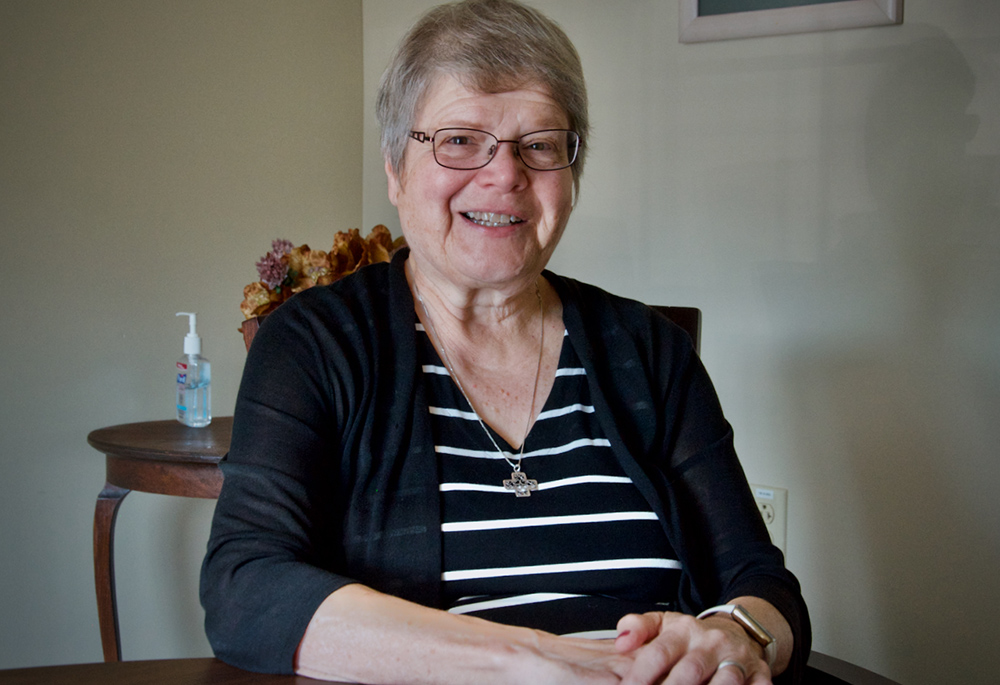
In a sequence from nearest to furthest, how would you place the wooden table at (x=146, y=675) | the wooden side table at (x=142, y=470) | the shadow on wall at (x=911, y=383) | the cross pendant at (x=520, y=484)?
the wooden table at (x=146, y=675) < the cross pendant at (x=520, y=484) < the wooden side table at (x=142, y=470) < the shadow on wall at (x=911, y=383)

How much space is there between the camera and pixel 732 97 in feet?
6.49

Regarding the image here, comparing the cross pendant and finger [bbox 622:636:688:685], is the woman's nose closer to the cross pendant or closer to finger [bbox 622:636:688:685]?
the cross pendant

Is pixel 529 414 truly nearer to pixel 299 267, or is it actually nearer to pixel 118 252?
pixel 299 267

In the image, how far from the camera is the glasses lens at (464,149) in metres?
1.12

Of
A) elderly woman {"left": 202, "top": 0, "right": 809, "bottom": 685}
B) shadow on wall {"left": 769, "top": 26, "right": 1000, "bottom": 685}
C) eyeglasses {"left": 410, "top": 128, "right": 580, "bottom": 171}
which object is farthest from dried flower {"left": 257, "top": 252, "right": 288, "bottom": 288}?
shadow on wall {"left": 769, "top": 26, "right": 1000, "bottom": 685}

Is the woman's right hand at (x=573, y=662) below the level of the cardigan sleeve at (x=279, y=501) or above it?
below

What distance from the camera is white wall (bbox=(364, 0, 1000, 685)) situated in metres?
1.74

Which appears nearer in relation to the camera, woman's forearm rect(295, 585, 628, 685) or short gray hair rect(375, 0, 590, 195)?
woman's forearm rect(295, 585, 628, 685)

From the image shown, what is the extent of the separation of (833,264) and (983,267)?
0.98 ft

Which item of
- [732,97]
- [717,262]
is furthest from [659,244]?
[732,97]

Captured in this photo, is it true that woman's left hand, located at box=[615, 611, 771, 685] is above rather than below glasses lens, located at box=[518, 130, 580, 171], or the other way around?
below

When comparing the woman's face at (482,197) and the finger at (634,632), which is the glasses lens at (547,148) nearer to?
the woman's face at (482,197)

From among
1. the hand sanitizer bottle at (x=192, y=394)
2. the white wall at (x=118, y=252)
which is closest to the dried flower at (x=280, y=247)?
the hand sanitizer bottle at (x=192, y=394)

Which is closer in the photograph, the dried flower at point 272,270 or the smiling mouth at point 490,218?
the smiling mouth at point 490,218
